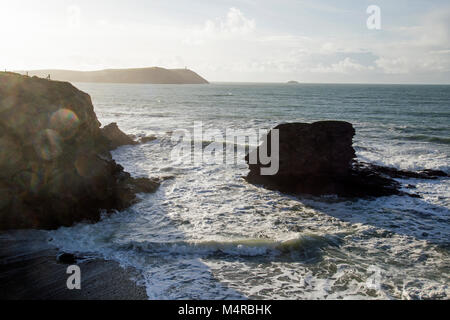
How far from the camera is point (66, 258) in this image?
28.1ft

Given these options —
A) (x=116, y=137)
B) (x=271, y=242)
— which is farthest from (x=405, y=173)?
(x=116, y=137)

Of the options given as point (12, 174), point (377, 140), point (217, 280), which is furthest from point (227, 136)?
point (217, 280)

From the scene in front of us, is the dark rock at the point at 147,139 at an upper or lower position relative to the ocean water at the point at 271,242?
upper

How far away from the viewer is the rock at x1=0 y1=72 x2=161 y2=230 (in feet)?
34.4

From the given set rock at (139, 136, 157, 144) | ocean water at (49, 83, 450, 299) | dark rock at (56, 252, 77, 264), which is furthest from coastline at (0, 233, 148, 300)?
rock at (139, 136, 157, 144)

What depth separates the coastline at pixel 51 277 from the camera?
23.2 ft

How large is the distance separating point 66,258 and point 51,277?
876mm

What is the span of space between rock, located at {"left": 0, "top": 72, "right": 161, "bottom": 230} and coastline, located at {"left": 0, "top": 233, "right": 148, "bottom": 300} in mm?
1698

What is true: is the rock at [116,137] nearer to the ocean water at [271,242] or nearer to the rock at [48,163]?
the ocean water at [271,242]

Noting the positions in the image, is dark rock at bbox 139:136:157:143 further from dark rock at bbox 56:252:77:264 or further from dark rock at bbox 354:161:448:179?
dark rock at bbox 56:252:77:264

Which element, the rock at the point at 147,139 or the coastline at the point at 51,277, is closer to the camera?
the coastline at the point at 51,277

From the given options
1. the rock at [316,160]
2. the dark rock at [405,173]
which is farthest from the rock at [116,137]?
the dark rock at [405,173]

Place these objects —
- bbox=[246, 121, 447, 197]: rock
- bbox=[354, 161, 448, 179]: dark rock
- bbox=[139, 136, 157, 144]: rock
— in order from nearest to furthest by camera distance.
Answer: bbox=[246, 121, 447, 197]: rock < bbox=[354, 161, 448, 179]: dark rock < bbox=[139, 136, 157, 144]: rock

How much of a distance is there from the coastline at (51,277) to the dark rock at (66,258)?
10cm
